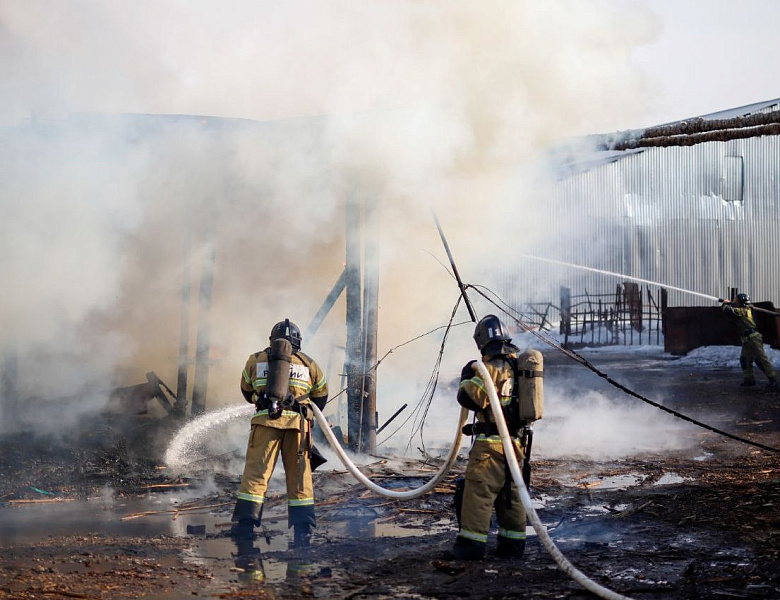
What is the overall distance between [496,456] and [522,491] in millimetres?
460

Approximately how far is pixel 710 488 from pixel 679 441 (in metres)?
3.07

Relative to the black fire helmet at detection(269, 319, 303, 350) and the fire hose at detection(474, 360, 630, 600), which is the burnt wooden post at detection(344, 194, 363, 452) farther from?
the fire hose at detection(474, 360, 630, 600)

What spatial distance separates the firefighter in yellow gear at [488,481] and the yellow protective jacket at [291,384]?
1.40 metres

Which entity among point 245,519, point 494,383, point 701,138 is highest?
point 701,138

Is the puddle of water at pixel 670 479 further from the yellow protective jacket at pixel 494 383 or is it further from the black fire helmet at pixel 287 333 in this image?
the black fire helmet at pixel 287 333

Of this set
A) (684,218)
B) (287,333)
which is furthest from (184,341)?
(684,218)

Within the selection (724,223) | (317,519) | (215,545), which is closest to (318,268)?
(317,519)

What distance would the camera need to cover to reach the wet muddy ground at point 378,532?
432 centimetres

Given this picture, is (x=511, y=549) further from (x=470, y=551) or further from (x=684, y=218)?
(x=684, y=218)

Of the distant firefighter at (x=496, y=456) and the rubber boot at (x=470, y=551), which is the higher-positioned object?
the distant firefighter at (x=496, y=456)

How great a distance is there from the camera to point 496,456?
16.1 ft

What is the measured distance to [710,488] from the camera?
21.2 feet

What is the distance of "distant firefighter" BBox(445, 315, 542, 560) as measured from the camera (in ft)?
15.8

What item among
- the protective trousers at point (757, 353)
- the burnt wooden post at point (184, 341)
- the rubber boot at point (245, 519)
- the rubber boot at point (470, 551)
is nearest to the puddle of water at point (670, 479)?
the rubber boot at point (470, 551)
